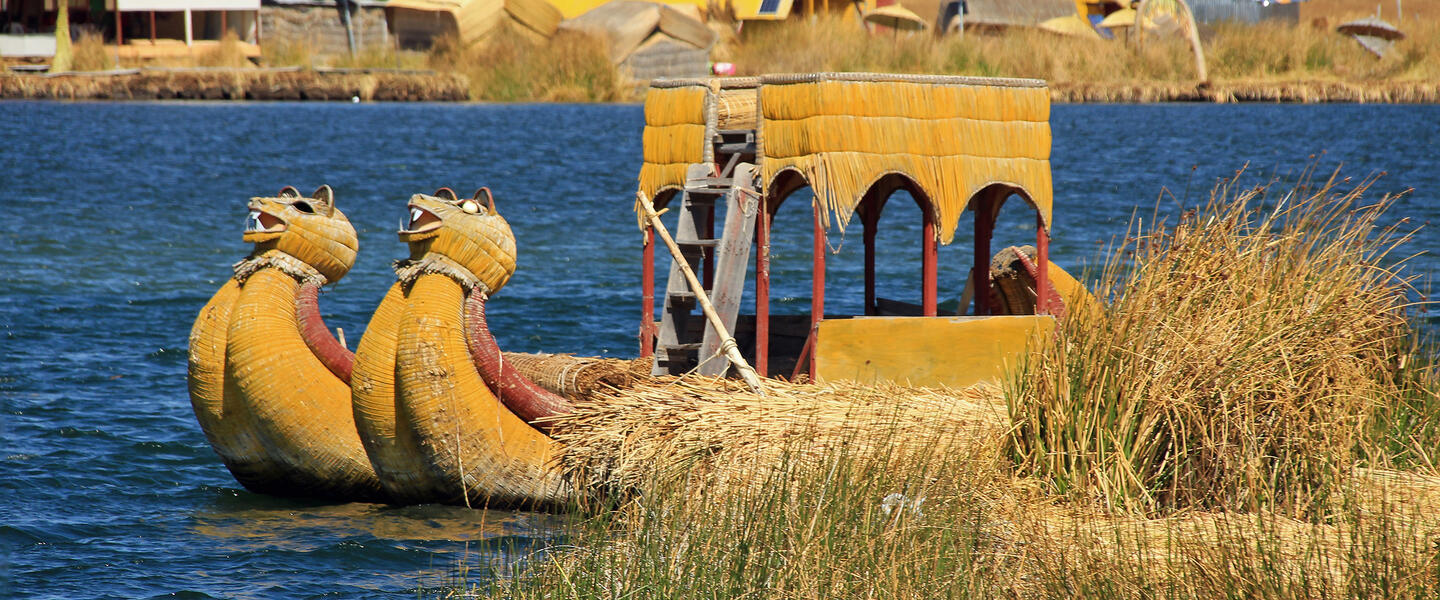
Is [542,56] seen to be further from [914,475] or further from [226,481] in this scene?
[914,475]

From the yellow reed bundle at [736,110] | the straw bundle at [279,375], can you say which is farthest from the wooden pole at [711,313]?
the straw bundle at [279,375]

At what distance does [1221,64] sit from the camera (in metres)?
66.2

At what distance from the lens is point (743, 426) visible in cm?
852

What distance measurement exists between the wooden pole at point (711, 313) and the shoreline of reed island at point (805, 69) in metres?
51.3

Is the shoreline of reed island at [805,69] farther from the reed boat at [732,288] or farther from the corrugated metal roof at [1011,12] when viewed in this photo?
the reed boat at [732,288]

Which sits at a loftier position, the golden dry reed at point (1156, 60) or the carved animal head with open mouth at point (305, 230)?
the golden dry reed at point (1156, 60)

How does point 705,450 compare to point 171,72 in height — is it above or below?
below

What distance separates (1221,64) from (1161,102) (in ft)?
10.9

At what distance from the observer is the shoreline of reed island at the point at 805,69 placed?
62.6 m

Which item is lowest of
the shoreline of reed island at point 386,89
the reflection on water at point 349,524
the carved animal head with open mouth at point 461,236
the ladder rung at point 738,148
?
the reflection on water at point 349,524

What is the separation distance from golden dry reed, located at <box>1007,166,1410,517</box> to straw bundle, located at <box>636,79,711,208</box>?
126 inches

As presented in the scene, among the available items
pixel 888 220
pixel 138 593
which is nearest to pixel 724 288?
pixel 138 593

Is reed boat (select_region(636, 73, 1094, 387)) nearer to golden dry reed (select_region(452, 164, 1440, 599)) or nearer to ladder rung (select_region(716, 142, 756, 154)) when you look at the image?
ladder rung (select_region(716, 142, 756, 154))

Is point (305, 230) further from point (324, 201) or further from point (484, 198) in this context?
point (484, 198)
